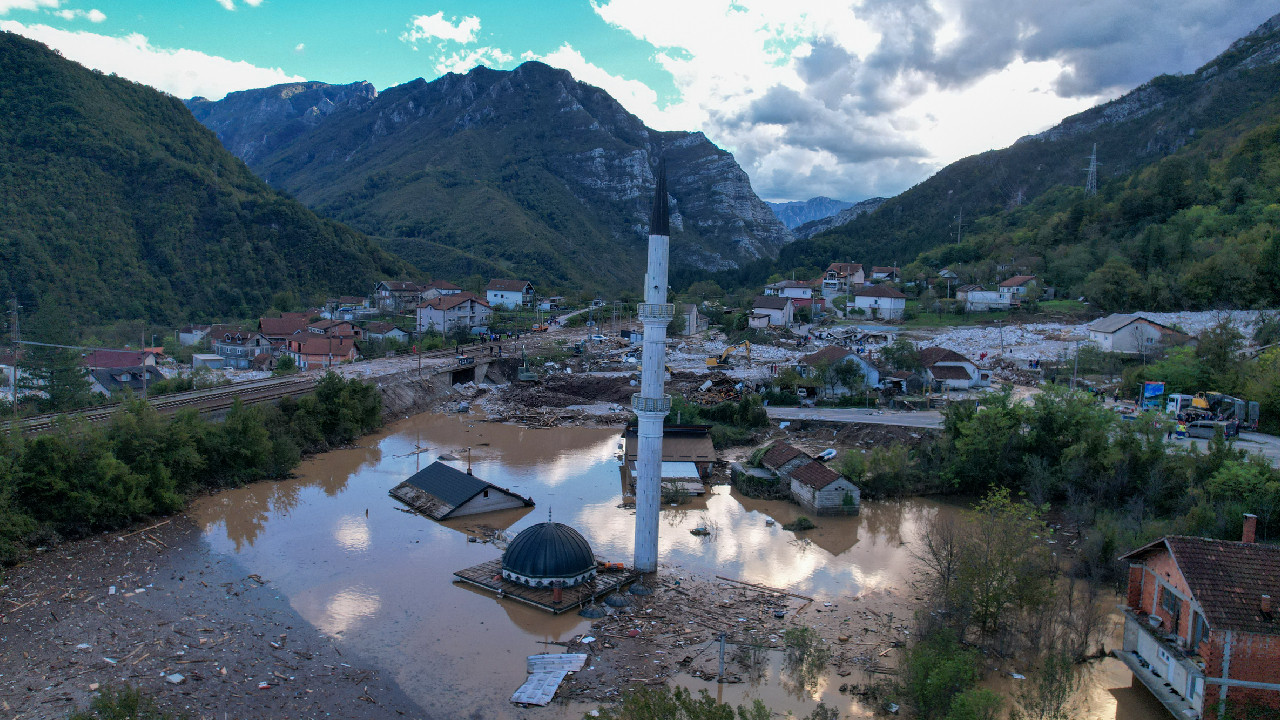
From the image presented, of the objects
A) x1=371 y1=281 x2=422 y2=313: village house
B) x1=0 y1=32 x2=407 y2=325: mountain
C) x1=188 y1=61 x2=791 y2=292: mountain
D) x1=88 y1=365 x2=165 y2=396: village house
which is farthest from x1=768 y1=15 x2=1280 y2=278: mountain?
x1=88 y1=365 x2=165 y2=396: village house

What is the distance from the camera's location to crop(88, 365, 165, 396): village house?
35.3 m

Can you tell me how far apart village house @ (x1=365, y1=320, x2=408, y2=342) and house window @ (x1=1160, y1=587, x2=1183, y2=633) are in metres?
50.9

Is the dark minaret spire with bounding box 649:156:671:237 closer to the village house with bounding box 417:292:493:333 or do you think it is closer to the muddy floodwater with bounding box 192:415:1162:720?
the muddy floodwater with bounding box 192:415:1162:720

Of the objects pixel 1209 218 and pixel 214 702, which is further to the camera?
pixel 1209 218

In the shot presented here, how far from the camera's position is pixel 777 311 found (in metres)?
63.5

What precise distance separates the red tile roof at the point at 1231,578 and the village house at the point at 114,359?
1779 inches

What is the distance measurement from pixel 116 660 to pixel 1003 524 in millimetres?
17538

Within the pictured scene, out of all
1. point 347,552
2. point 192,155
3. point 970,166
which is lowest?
point 347,552

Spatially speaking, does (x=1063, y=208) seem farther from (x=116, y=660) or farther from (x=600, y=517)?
(x=116, y=660)

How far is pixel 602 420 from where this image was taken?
123 ft

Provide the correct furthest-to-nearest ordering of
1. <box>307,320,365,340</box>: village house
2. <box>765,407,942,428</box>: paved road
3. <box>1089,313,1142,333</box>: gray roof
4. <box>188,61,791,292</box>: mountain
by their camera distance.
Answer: <box>188,61,791,292</box>: mountain < <box>307,320,365,340</box>: village house < <box>1089,313,1142,333</box>: gray roof < <box>765,407,942,428</box>: paved road

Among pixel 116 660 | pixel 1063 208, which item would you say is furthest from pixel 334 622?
pixel 1063 208

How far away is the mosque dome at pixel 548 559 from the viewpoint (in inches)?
634

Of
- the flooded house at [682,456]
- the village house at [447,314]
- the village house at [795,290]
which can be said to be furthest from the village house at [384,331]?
the village house at [795,290]
